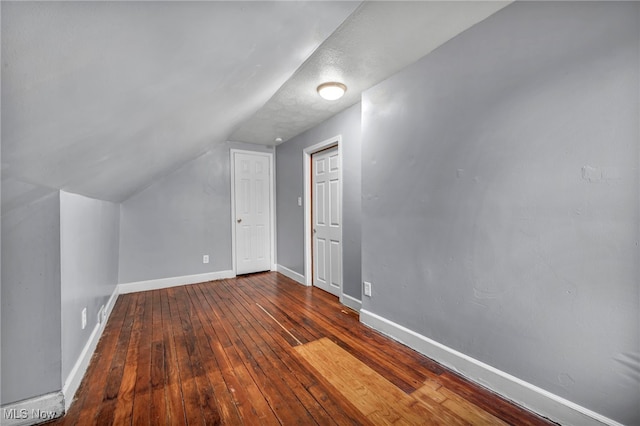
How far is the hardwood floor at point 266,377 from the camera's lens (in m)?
1.38

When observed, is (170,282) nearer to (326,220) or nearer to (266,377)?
(326,220)

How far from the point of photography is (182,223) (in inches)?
149

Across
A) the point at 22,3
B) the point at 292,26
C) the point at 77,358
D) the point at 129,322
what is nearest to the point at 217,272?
the point at 129,322

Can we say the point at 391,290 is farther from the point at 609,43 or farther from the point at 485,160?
the point at 609,43

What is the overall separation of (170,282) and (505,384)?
12.7 ft

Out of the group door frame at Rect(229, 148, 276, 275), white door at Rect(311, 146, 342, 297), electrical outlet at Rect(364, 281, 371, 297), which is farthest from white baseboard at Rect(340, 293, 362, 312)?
door frame at Rect(229, 148, 276, 275)

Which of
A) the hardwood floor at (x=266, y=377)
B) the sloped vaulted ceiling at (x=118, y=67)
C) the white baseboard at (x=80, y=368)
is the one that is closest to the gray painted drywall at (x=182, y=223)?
the hardwood floor at (x=266, y=377)

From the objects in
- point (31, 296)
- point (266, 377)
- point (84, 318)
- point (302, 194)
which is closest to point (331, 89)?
point (302, 194)

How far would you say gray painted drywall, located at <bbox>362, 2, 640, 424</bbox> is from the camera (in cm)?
115

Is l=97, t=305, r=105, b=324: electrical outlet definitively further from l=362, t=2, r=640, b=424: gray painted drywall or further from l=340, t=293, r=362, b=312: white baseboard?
l=362, t=2, r=640, b=424: gray painted drywall

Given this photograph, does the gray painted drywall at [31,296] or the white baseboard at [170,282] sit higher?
the gray painted drywall at [31,296]

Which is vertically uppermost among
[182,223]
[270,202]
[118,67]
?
[118,67]
